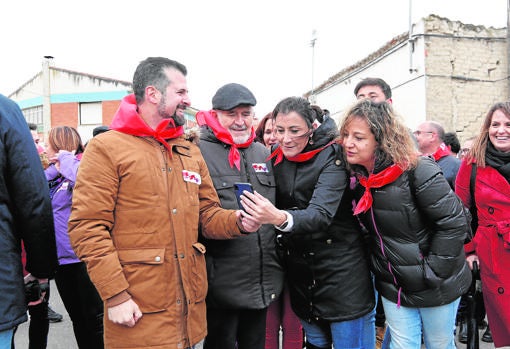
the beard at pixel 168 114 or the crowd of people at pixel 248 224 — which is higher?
the beard at pixel 168 114

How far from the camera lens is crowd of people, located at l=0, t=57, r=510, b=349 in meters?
1.98

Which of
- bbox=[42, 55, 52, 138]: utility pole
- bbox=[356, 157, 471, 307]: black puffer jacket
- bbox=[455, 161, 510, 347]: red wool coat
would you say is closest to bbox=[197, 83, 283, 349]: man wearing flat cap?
bbox=[356, 157, 471, 307]: black puffer jacket

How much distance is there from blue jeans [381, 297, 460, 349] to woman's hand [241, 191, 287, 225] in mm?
1017

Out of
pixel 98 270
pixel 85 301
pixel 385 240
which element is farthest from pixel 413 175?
pixel 85 301

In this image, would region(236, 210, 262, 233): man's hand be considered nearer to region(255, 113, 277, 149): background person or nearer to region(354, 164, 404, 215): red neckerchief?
region(354, 164, 404, 215): red neckerchief

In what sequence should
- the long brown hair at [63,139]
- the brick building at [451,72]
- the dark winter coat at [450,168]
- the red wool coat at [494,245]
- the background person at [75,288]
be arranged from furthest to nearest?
the brick building at [451,72], the dark winter coat at [450,168], the long brown hair at [63,139], the background person at [75,288], the red wool coat at [494,245]

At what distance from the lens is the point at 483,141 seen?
128 inches

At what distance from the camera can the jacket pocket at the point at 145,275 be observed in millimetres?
2043

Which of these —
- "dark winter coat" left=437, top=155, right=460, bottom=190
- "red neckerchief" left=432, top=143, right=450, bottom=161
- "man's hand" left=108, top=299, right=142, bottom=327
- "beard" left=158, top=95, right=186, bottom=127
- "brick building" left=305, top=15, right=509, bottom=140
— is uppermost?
"brick building" left=305, top=15, right=509, bottom=140

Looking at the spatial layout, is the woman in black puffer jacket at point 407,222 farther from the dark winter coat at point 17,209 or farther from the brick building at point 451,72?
the brick building at point 451,72

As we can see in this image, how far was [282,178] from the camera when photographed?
277cm

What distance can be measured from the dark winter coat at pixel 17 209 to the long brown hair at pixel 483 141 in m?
3.04

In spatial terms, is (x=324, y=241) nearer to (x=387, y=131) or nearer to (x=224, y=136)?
(x=387, y=131)

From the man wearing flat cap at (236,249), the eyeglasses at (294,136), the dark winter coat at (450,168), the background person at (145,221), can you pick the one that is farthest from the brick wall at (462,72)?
the background person at (145,221)
